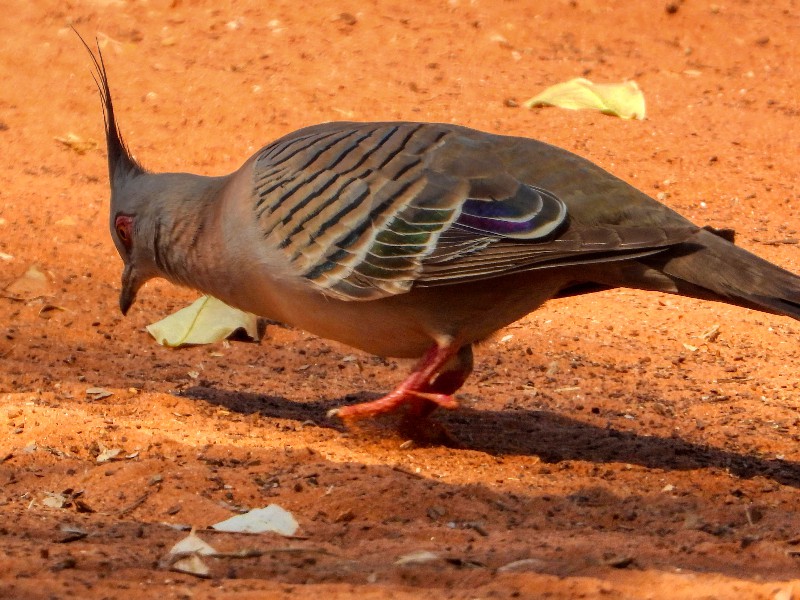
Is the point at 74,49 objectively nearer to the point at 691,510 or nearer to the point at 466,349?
the point at 466,349

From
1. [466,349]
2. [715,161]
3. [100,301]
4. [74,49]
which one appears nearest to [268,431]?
[466,349]

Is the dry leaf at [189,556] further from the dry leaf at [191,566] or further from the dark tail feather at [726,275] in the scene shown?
the dark tail feather at [726,275]

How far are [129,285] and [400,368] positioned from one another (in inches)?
58.8

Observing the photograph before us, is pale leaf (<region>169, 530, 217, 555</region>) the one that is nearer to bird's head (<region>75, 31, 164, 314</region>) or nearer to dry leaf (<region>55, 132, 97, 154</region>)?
bird's head (<region>75, 31, 164, 314</region>)

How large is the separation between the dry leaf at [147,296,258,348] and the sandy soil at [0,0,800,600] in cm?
8

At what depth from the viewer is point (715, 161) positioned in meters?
9.30

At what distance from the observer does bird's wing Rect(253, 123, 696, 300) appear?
4707 millimetres

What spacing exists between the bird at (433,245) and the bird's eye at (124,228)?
1.81 feet

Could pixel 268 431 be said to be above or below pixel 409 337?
below

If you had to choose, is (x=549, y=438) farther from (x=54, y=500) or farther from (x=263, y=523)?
(x=54, y=500)

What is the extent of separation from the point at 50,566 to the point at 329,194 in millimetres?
2268

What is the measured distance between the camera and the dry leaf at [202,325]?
21.6 ft

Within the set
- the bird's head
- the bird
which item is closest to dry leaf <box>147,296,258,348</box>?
the bird's head

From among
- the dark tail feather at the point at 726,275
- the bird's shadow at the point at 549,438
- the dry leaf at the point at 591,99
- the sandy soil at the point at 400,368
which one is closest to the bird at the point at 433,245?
the dark tail feather at the point at 726,275
